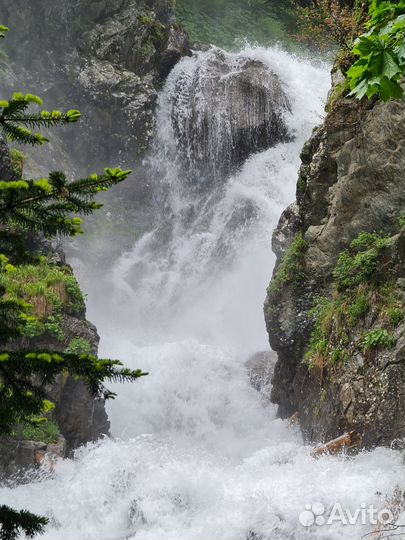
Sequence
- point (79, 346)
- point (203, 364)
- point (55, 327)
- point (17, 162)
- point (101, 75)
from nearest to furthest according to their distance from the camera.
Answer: point (55, 327)
point (79, 346)
point (17, 162)
point (203, 364)
point (101, 75)

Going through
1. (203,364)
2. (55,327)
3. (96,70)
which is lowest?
(55,327)

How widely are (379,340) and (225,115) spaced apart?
50.2 ft

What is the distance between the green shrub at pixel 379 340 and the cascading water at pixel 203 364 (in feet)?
5.66

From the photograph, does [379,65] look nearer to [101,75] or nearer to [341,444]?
[341,444]

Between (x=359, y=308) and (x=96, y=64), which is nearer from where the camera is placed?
(x=359, y=308)

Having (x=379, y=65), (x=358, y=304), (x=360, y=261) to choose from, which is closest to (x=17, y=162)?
(x=360, y=261)

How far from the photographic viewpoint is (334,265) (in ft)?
→ 36.3

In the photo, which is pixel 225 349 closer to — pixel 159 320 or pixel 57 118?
pixel 159 320

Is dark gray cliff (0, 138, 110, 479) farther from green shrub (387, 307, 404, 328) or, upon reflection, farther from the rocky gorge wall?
the rocky gorge wall

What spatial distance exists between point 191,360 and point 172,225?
304 inches

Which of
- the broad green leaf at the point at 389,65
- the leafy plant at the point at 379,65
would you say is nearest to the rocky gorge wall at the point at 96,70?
the leafy plant at the point at 379,65

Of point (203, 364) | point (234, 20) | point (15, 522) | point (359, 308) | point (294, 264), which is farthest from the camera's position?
point (234, 20)

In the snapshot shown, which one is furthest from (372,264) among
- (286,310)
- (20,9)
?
(20,9)

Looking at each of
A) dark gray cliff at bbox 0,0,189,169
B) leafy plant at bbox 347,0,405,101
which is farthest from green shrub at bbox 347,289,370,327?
dark gray cliff at bbox 0,0,189,169
